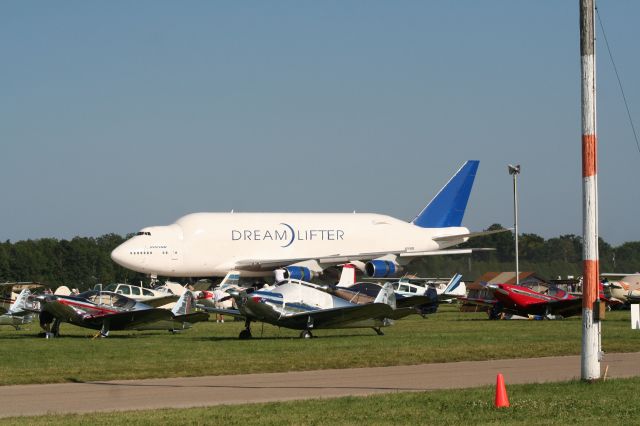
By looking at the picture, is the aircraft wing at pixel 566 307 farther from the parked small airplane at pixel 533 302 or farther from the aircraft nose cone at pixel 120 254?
the aircraft nose cone at pixel 120 254

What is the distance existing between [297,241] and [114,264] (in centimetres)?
4143

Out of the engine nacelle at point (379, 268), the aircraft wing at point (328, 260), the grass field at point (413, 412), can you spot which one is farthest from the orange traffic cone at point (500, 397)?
the engine nacelle at point (379, 268)

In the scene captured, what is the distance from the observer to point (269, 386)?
57.1 feet

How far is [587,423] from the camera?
12.5 metres

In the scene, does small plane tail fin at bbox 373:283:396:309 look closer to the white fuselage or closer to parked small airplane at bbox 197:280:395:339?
parked small airplane at bbox 197:280:395:339

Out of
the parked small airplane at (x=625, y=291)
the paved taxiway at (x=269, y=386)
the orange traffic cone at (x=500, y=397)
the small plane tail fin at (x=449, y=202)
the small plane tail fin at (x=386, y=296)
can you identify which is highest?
the small plane tail fin at (x=449, y=202)

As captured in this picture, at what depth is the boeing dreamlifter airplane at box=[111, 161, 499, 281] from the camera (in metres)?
63.7

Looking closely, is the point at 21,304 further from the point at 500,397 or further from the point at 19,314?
the point at 500,397

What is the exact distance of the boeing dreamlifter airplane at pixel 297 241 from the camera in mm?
63719

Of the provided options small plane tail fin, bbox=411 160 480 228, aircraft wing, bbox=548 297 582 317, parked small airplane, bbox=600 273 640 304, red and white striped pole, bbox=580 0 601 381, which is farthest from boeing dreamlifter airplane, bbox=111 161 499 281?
red and white striped pole, bbox=580 0 601 381

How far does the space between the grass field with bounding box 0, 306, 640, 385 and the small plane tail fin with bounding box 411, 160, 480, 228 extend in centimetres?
4225

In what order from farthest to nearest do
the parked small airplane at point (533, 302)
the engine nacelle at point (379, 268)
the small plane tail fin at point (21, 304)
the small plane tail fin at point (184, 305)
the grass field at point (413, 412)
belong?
the engine nacelle at point (379, 268) → the parked small airplane at point (533, 302) → the small plane tail fin at point (21, 304) → the small plane tail fin at point (184, 305) → the grass field at point (413, 412)

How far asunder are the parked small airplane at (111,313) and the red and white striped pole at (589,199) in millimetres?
15036

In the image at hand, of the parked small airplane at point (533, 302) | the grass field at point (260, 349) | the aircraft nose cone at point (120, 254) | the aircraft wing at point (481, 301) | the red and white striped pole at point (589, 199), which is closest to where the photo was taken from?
the red and white striped pole at point (589, 199)
